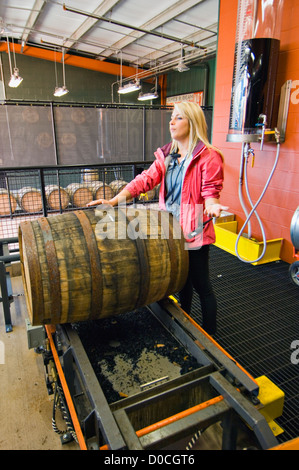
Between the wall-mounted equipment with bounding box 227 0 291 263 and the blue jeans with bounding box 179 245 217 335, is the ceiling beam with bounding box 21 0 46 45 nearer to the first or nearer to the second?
the wall-mounted equipment with bounding box 227 0 291 263

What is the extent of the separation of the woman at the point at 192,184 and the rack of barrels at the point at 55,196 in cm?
373

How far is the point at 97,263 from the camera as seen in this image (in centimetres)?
160

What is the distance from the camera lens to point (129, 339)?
6.17 feet

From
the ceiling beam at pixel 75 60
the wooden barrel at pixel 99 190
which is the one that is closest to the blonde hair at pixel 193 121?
the wooden barrel at pixel 99 190

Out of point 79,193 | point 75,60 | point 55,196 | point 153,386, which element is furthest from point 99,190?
point 75,60

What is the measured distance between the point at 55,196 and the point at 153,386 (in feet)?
17.7

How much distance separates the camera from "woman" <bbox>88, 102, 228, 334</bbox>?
190cm

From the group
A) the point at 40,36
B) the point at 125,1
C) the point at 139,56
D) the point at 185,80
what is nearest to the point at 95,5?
the point at 125,1

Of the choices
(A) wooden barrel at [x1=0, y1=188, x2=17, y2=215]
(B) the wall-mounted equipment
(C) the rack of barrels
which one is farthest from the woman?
(A) wooden barrel at [x1=0, y1=188, x2=17, y2=215]

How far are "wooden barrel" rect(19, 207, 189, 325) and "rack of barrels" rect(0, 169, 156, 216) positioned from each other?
4.09 metres

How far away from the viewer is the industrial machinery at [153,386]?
1.22 metres

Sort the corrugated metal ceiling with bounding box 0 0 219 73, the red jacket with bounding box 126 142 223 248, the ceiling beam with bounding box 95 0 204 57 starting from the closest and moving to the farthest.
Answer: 1. the red jacket with bounding box 126 142 223 248
2. the ceiling beam with bounding box 95 0 204 57
3. the corrugated metal ceiling with bounding box 0 0 219 73

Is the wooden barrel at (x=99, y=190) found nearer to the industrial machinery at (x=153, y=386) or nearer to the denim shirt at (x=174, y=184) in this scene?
the denim shirt at (x=174, y=184)

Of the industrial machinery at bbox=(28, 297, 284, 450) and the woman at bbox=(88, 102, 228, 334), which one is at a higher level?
the woman at bbox=(88, 102, 228, 334)
